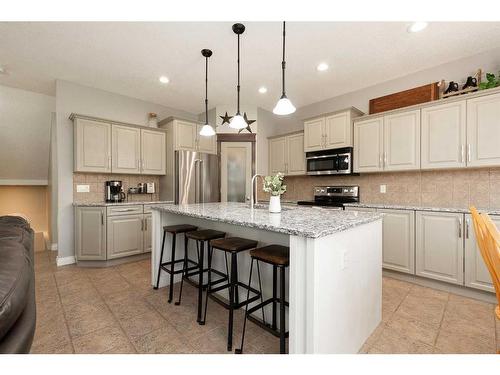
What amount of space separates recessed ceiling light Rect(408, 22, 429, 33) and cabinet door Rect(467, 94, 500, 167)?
1.05 meters

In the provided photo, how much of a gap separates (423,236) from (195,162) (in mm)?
3585

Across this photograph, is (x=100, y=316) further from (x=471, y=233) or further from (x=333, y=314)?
(x=471, y=233)

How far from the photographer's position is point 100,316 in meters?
2.14

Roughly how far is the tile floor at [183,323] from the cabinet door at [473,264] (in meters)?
0.19

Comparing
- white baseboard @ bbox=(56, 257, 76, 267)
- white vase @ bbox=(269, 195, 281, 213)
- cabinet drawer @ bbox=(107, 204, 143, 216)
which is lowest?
white baseboard @ bbox=(56, 257, 76, 267)

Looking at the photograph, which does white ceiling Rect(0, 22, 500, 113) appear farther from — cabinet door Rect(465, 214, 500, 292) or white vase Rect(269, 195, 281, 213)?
cabinet door Rect(465, 214, 500, 292)

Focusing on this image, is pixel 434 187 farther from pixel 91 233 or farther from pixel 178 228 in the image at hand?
pixel 91 233

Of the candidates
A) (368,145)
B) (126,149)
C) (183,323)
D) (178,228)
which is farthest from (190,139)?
(183,323)

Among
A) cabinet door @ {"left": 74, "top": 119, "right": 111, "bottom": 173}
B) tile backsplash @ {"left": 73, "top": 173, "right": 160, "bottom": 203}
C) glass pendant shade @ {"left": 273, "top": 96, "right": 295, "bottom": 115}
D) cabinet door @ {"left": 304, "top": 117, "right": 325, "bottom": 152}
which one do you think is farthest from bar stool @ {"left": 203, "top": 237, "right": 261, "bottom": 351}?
tile backsplash @ {"left": 73, "top": 173, "right": 160, "bottom": 203}

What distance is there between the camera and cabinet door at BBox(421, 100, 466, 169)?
276 cm

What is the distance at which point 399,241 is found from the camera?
9.85 feet

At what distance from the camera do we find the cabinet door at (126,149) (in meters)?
3.81

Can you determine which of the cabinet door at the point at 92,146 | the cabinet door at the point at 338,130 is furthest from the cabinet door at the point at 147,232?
the cabinet door at the point at 338,130

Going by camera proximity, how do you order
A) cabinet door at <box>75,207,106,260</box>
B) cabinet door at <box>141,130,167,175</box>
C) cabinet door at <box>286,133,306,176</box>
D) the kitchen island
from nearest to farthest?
1. the kitchen island
2. cabinet door at <box>75,207,106,260</box>
3. cabinet door at <box>141,130,167,175</box>
4. cabinet door at <box>286,133,306,176</box>
